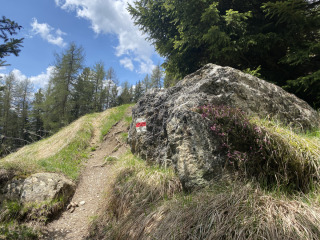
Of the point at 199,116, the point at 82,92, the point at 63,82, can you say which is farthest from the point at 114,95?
the point at 199,116

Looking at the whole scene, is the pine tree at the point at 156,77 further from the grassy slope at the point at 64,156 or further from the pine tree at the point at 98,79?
the grassy slope at the point at 64,156

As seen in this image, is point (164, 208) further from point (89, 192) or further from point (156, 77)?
point (156, 77)

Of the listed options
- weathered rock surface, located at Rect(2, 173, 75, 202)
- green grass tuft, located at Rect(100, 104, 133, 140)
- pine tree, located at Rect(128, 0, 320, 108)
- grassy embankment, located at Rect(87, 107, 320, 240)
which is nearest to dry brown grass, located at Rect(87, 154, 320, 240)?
grassy embankment, located at Rect(87, 107, 320, 240)

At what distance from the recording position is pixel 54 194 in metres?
3.98

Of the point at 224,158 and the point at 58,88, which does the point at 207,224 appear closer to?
the point at 224,158

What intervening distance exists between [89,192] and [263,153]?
4.55m

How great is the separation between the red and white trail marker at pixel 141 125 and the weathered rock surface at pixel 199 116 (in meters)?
0.05

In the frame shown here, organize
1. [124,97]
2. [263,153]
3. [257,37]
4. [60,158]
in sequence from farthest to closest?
[124,97] → [60,158] → [257,37] → [263,153]

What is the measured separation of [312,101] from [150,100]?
187 inches

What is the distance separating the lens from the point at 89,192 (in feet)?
15.4

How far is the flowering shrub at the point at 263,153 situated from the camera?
2.08 metres

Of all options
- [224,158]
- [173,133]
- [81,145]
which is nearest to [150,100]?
[173,133]

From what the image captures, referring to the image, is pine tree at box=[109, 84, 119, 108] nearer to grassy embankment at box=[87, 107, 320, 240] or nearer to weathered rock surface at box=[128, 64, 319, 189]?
weathered rock surface at box=[128, 64, 319, 189]

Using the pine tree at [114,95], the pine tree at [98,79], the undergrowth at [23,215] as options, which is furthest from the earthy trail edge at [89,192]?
the pine tree at [114,95]
